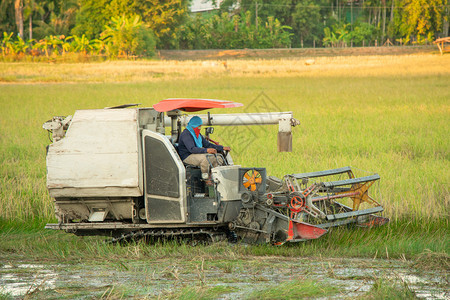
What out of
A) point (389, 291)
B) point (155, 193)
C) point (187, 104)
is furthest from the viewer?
point (187, 104)

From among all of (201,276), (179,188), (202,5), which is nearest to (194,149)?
(179,188)

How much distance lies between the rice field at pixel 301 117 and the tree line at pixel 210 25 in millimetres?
25416

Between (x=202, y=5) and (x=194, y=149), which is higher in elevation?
(x=202, y=5)

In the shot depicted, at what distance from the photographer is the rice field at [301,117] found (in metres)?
11.1

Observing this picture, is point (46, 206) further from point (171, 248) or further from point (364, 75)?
point (364, 75)

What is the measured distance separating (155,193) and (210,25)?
76.5 m

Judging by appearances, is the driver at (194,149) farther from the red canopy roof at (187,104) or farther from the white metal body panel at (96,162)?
the white metal body panel at (96,162)

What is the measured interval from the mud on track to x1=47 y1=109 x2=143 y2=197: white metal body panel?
986 millimetres

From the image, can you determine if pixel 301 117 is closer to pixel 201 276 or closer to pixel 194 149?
pixel 194 149

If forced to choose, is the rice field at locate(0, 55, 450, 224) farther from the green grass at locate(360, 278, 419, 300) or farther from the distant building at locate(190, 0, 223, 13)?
the distant building at locate(190, 0, 223, 13)

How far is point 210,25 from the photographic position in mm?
82750

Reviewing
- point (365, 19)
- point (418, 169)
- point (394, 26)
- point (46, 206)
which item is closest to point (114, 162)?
point (46, 206)

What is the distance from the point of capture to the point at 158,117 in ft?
30.7

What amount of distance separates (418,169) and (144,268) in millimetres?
7098
